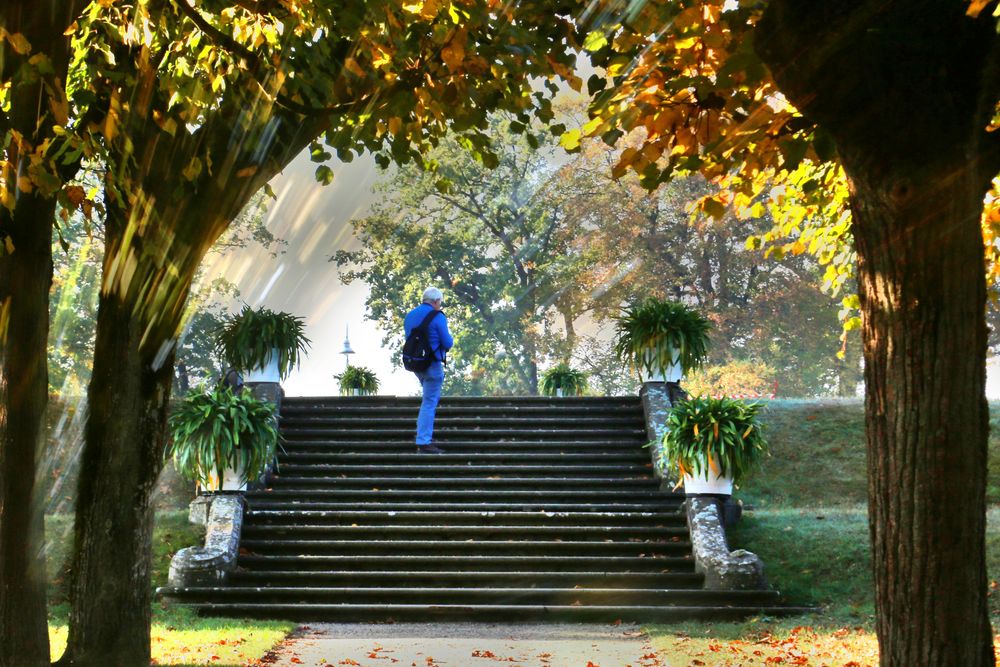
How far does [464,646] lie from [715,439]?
167 inches

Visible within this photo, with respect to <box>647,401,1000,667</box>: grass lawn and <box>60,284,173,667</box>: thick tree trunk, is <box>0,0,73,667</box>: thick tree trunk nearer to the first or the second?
<box>60,284,173,667</box>: thick tree trunk

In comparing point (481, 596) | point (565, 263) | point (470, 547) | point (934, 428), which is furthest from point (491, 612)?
point (565, 263)

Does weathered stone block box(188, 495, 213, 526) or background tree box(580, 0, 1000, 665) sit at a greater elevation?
background tree box(580, 0, 1000, 665)

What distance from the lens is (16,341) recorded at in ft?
20.6

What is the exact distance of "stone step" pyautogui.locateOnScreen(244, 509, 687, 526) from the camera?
12477 mm

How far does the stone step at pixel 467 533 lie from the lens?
12.2m

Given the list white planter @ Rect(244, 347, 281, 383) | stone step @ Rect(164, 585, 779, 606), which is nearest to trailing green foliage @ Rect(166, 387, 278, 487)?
stone step @ Rect(164, 585, 779, 606)

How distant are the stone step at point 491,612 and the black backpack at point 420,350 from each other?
4008 mm

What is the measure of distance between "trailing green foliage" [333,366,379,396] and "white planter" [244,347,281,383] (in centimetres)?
641

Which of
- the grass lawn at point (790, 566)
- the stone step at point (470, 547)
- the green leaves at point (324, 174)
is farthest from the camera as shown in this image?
the stone step at point (470, 547)

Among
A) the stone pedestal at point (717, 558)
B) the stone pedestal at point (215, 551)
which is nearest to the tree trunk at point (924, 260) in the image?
the stone pedestal at point (717, 558)

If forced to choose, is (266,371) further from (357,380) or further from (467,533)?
(357,380)

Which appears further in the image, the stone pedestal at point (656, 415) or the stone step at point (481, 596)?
the stone pedestal at point (656, 415)

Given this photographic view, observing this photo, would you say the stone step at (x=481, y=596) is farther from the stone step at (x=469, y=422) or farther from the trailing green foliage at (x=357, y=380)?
the trailing green foliage at (x=357, y=380)
